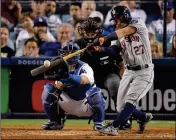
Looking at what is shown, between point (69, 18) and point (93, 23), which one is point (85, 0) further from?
point (93, 23)

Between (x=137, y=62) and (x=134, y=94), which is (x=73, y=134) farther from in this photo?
(x=137, y=62)

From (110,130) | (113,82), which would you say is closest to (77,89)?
(110,130)

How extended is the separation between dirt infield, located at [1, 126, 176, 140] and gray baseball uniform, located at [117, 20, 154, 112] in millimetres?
Answer: 464

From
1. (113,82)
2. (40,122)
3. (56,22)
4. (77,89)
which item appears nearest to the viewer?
(77,89)

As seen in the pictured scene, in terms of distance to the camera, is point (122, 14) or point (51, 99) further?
point (51, 99)

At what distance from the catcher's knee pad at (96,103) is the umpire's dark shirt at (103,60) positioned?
41.6 inches

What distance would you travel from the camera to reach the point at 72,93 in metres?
7.03

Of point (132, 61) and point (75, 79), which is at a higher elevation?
point (132, 61)

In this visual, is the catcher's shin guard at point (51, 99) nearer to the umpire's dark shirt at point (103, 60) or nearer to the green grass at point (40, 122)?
the umpire's dark shirt at point (103, 60)

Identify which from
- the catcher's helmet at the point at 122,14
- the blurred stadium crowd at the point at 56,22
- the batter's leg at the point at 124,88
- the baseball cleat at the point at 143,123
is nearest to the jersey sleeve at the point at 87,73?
the batter's leg at the point at 124,88

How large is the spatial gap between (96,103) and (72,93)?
0.35 m

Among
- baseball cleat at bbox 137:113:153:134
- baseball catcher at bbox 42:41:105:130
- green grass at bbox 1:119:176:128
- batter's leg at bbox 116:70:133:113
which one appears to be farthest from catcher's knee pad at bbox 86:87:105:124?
green grass at bbox 1:119:176:128

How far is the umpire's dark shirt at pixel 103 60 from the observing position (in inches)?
312

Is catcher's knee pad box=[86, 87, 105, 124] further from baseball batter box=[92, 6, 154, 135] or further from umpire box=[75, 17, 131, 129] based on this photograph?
umpire box=[75, 17, 131, 129]
